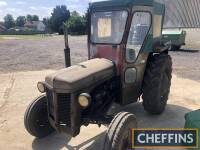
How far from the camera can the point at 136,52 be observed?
5.42 meters

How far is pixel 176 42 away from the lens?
61.0ft

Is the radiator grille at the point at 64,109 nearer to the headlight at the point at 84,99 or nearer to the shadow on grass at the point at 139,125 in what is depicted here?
the headlight at the point at 84,99

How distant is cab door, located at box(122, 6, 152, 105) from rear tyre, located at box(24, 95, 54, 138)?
152cm

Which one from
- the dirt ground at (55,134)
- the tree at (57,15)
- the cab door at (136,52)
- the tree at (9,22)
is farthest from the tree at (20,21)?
the cab door at (136,52)

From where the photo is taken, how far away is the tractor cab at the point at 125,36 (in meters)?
5.11

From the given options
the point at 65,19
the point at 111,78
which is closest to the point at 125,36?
the point at 111,78

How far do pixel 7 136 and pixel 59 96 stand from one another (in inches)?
73.4

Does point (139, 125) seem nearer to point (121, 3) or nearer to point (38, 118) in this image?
point (38, 118)

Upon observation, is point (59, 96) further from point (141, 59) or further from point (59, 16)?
point (59, 16)

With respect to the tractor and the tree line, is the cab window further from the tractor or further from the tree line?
the tree line

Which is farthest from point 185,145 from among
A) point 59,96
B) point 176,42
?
point 176,42

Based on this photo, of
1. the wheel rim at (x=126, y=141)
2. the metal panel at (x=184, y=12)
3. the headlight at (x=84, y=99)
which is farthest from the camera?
the metal panel at (x=184, y=12)

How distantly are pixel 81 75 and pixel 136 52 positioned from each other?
143cm

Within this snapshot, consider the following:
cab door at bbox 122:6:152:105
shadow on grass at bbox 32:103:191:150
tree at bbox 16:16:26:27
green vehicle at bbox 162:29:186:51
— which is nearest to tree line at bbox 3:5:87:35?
green vehicle at bbox 162:29:186:51
